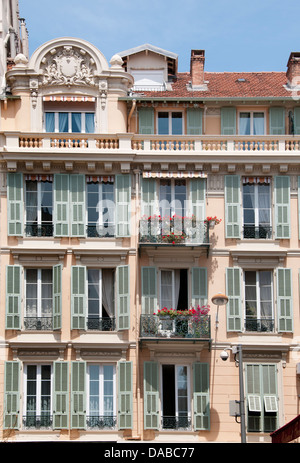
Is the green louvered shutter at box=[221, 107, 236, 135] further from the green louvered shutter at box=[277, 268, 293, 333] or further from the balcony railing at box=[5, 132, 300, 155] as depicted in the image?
the green louvered shutter at box=[277, 268, 293, 333]

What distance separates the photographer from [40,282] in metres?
33.8

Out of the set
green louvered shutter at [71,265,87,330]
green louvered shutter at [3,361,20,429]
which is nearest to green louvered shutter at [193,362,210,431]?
green louvered shutter at [71,265,87,330]

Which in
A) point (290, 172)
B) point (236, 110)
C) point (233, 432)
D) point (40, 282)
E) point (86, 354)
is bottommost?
point (233, 432)

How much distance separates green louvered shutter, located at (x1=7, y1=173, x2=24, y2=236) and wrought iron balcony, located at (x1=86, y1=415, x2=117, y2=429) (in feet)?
22.1

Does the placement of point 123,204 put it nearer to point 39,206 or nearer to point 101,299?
point 39,206

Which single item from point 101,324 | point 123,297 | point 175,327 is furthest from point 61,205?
point 175,327

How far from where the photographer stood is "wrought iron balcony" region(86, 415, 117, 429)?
107 feet

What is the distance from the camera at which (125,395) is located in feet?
107

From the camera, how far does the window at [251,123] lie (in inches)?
1443

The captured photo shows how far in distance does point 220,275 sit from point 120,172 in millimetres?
5062

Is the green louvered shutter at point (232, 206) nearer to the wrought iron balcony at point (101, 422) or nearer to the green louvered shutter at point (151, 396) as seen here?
the green louvered shutter at point (151, 396)

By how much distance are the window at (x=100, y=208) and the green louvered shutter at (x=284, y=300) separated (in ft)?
19.7
